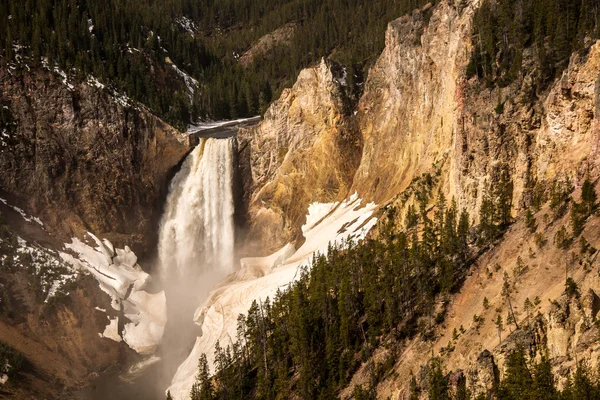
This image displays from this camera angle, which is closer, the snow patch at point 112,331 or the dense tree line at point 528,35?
→ the dense tree line at point 528,35

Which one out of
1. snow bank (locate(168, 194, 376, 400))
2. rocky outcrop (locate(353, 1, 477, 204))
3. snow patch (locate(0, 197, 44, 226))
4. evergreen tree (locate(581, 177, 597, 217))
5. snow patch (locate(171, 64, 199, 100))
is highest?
snow patch (locate(171, 64, 199, 100))

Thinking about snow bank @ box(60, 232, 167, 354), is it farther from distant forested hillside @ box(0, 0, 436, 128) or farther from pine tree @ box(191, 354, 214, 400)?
distant forested hillside @ box(0, 0, 436, 128)

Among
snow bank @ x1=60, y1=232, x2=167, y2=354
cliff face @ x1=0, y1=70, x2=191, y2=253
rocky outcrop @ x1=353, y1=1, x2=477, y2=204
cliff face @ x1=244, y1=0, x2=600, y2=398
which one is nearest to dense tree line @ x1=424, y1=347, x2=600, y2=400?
cliff face @ x1=244, y1=0, x2=600, y2=398

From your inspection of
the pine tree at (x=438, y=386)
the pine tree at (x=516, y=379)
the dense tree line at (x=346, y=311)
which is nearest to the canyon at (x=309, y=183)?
the pine tree at (x=516, y=379)

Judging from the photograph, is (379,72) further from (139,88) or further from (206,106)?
(206,106)

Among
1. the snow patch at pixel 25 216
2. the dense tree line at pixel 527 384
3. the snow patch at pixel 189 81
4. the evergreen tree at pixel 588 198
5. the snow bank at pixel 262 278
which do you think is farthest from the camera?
the snow patch at pixel 189 81

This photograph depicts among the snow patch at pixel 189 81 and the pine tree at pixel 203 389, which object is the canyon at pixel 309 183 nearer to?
the pine tree at pixel 203 389
